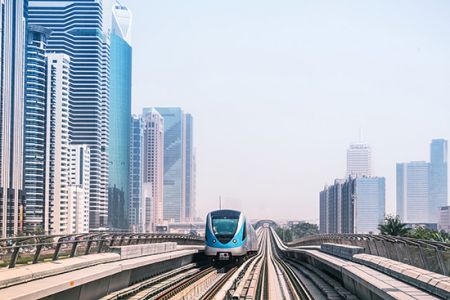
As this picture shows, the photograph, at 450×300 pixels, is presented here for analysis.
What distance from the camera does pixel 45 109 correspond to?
151375 mm

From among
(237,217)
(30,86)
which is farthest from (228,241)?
(30,86)

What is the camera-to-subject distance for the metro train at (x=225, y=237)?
3962 cm

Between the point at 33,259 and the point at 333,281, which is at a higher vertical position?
the point at 33,259

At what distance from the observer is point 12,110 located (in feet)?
426

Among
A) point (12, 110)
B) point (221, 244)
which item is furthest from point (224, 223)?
point (12, 110)

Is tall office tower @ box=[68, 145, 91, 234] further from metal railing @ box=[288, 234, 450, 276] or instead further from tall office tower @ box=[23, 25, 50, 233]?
metal railing @ box=[288, 234, 450, 276]

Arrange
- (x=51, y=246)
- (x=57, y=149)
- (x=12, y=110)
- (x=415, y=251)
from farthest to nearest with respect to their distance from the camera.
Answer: (x=57, y=149) → (x=12, y=110) → (x=51, y=246) → (x=415, y=251)

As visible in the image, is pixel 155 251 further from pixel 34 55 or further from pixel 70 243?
pixel 34 55

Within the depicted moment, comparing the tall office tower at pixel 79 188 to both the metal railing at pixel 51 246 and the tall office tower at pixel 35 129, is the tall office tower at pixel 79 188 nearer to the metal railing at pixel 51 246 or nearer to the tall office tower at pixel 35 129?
the tall office tower at pixel 35 129

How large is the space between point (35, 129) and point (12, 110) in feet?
59.0

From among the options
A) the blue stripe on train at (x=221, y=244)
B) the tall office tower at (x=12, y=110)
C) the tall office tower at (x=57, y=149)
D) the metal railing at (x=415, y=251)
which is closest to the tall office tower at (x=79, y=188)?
the tall office tower at (x=57, y=149)

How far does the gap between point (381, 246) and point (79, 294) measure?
1035 centimetres

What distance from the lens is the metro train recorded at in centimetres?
3962

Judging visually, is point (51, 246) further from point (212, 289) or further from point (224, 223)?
point (224, 223)
